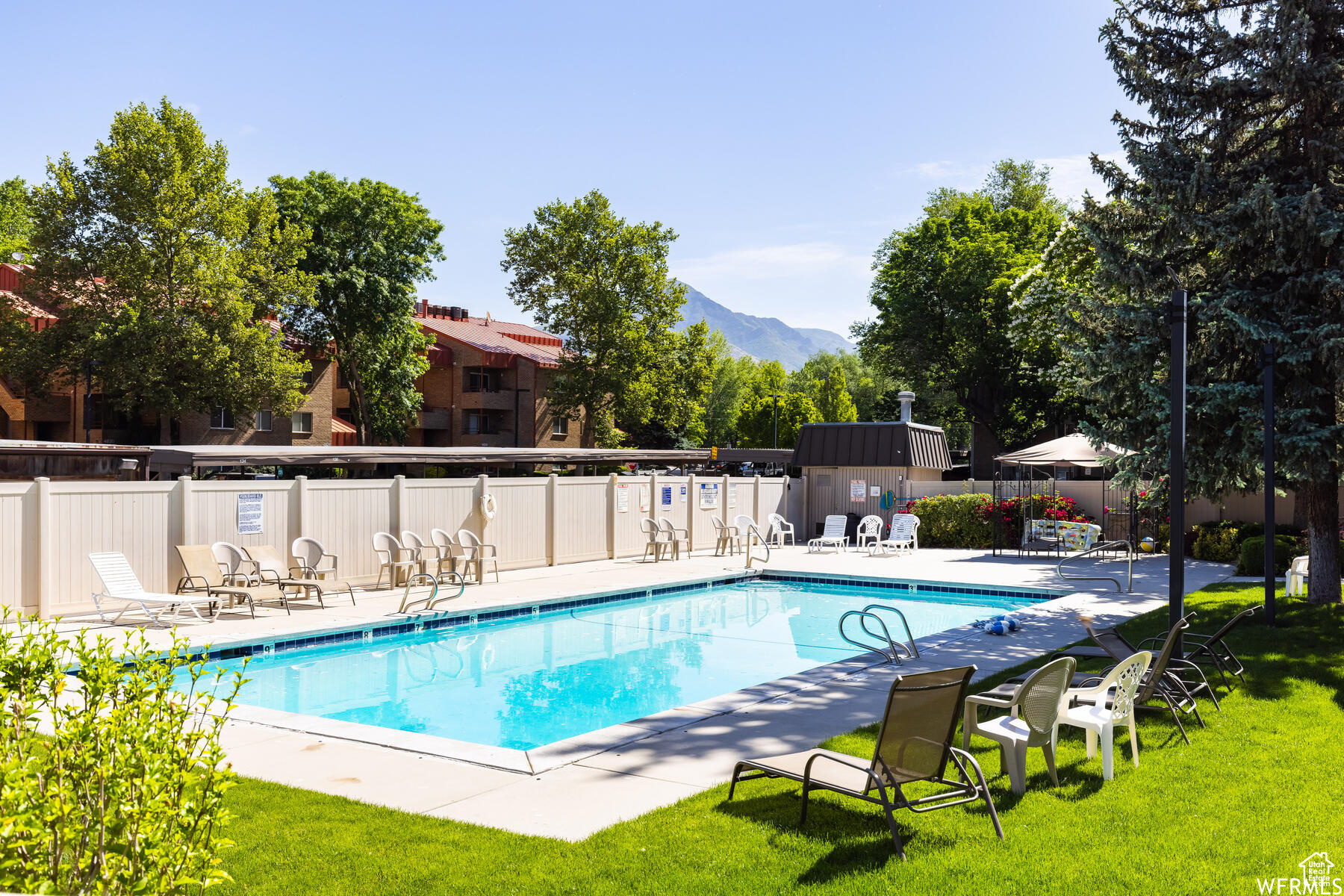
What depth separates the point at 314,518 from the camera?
1453 cm

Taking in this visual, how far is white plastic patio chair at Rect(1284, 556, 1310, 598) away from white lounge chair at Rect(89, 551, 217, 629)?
1424 cm

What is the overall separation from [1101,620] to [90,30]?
1702 centimetres

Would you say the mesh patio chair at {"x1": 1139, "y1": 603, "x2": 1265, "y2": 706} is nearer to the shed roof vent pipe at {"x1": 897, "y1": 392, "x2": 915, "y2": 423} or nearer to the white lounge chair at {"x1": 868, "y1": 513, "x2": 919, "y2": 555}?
the white lounge chair at {"x1": 868, "y1": 513, "x2": 919, "y2": 555}

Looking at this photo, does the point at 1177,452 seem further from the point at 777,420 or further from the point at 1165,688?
the point at 777,420

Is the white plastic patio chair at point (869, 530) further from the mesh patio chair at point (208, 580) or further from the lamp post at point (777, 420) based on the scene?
the lamp post at point (777, 420)

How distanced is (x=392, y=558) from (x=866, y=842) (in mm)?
11698

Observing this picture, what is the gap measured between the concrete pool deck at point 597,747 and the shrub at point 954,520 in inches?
427

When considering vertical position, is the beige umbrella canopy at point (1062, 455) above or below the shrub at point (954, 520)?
above

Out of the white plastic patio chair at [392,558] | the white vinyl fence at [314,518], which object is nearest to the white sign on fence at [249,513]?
the white vinyl fence at [314,518]

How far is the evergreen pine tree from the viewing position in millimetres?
12148

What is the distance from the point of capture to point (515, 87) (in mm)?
21609

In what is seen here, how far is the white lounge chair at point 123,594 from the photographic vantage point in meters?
11.2

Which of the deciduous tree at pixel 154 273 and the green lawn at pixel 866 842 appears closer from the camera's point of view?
the green lawn at pixel 866 842

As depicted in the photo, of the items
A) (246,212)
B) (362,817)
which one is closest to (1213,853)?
(362,817)
